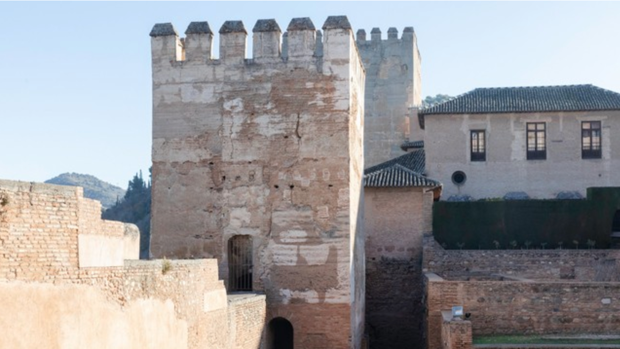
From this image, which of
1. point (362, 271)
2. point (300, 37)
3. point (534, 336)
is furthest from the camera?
point (362, 271)

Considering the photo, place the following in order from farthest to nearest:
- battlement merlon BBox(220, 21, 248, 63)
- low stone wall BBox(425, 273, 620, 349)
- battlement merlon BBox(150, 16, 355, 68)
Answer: battlement merlon BBox(220, 21, 248, 63) < battlement merlon BBox(150, 16, 355, 68) < low stone wall BBox(425, 273, 620, 349)

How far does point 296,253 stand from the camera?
55.2 feet

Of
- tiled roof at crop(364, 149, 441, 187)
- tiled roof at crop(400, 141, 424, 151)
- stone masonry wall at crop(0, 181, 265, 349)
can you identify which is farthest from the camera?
tiled roof at crop(400, 141, 424, 151)

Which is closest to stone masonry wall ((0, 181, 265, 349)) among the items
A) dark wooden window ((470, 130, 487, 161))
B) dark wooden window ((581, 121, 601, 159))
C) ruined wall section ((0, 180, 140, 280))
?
ruined wall section ((0, 180, 140, 280))

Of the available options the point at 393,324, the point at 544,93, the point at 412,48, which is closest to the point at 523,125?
the point at 544,93

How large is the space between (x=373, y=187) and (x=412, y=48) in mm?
17482

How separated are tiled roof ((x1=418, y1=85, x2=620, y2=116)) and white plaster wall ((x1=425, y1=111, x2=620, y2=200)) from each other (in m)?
0.25

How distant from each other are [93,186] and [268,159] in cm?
7470

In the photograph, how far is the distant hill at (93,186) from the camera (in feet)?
270

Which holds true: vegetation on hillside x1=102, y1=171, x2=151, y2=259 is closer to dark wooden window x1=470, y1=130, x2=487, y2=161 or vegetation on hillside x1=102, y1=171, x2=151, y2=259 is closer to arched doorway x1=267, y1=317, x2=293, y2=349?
dark wooden window x1=470, y1=130, x2=487, y2=161

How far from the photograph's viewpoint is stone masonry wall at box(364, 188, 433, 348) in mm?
22484

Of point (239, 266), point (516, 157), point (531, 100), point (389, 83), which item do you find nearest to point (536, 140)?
point (516, 157)

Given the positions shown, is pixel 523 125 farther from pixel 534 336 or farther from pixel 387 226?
pixel 534 336

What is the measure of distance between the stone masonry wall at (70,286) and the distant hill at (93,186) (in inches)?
2826
